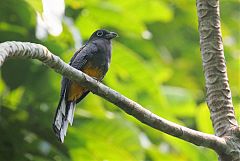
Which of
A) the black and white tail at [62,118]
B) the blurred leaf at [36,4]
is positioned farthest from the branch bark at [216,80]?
the blurred leaf at [36,4]

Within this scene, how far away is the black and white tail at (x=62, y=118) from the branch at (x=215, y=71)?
68 cm

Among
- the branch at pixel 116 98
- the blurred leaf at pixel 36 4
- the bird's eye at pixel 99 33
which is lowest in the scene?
the branch at pixel 116 98

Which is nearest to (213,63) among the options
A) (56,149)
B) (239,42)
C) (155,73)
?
(56,149)

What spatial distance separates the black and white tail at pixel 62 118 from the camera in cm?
305

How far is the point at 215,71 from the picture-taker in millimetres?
2990

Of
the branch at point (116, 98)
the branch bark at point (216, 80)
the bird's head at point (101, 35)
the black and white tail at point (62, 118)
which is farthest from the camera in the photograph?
the bird's head at point (101, 35)

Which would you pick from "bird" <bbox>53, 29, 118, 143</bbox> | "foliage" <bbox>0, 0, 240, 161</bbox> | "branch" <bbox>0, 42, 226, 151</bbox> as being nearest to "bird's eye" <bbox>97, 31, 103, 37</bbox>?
"bird" <bbox>53, 29, 118, 143</bbox>

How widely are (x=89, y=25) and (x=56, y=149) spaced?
1093 millimetres

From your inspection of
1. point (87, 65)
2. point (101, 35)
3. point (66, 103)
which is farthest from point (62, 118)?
point (101, 35)

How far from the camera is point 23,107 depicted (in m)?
4.10

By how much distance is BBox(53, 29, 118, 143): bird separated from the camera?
3557mm

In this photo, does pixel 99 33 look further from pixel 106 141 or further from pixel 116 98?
pixel 116 98

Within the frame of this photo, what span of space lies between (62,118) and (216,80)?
2.58 ft

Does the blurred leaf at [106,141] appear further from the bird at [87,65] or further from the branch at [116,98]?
the branch at [116,98]
